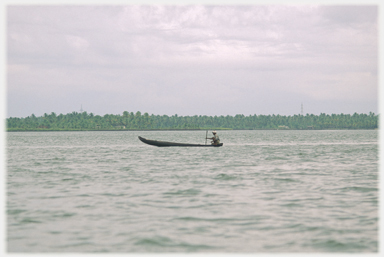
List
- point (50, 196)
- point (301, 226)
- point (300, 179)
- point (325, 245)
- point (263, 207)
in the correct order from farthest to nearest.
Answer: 1. point (300, 179)
2. point (50, 196)
3. point (263, 207)
4. point (301, 226)
5. point (325, 245)

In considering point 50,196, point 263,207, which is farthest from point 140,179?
point 263,207

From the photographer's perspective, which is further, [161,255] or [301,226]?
[301,226]

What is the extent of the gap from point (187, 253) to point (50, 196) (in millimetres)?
10594

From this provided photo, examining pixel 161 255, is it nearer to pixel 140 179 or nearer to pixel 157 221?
pixel 157 221

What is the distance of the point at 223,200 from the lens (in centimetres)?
1838

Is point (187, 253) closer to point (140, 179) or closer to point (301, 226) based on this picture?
point (301, 226)

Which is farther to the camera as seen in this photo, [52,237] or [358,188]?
[358,188]

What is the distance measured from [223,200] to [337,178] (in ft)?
34.4

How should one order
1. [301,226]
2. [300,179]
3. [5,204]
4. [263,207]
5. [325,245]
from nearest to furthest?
1. [325,245]
2. [301,226]
3. [263,207]
4. [5,204]
5. [300,179]

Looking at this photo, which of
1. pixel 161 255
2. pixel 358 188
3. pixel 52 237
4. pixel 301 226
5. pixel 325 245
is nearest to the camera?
pixel 161 255

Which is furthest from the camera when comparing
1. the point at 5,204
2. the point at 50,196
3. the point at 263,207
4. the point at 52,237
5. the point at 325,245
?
the point at 50,196

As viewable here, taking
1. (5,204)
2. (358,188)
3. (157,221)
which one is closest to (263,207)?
(157,221)

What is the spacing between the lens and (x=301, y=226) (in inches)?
543

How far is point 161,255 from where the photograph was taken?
36.6 feet
